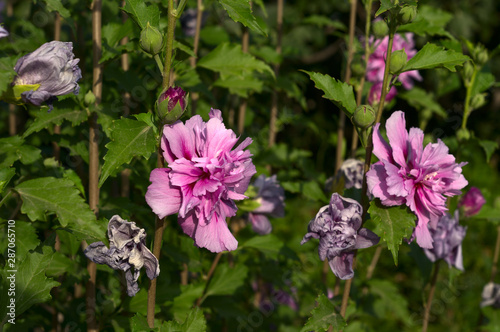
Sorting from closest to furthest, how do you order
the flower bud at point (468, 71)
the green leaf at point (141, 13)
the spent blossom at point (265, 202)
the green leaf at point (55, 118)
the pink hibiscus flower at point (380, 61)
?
the green leaf at point (141, 13)
the green leaf at point (55, 118)
the spent blossom at point (265, 202)
the flower bud at point (468, 71)
the pink hibiscus flower at point (380, 61)

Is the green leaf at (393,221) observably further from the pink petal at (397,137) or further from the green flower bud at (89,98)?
the green flower bud at (89,98)

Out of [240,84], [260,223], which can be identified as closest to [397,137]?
[260,223]

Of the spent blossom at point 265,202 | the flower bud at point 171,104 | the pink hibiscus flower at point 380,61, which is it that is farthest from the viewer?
the pink hibiscus flower at point 380,61

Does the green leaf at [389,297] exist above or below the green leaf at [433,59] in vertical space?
below

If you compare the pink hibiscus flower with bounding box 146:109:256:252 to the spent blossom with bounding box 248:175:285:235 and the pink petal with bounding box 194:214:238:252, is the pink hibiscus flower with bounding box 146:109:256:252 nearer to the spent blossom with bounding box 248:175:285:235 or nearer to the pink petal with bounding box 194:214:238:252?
the pink petal with bounding box 194:214:238:252

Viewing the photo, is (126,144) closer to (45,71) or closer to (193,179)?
(193,179)

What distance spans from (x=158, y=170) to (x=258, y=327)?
1.44 m

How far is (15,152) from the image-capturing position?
1379 mm

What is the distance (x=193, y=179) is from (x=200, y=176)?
0.02 m

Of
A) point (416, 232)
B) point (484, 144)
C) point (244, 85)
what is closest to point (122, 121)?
point (416, 232)

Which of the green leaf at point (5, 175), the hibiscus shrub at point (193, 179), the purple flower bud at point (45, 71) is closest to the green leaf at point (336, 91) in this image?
the hibiscus shrub at point (193, 179)

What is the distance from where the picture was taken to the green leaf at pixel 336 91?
4.04ft

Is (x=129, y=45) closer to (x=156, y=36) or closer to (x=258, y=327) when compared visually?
(x=156, y=36)

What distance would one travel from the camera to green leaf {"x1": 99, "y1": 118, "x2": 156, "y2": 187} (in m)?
1.06
